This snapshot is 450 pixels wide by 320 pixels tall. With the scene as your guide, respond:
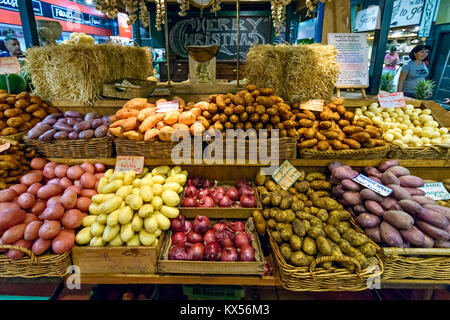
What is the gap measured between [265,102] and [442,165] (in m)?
1.72

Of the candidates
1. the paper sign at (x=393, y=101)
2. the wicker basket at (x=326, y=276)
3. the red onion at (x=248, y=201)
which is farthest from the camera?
the paper sign at (x=393, y=101)

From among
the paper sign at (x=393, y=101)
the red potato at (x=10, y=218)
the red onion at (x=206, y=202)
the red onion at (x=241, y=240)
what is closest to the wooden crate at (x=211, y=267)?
the red onion at (x=241, y=240)

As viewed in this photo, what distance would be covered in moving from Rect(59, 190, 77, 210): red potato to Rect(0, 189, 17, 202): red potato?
38 centimetres

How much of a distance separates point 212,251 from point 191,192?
0.62 metres

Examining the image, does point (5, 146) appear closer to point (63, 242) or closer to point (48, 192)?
point (48, 192)

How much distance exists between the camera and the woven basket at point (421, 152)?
7.21ft

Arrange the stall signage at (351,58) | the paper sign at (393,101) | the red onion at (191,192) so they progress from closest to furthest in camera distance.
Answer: the red onion at (191,192) < the paper sign at (393,101) < the stall signage at (351,58)

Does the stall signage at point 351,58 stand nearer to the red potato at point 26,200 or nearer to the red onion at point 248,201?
the red onion at point 248,201

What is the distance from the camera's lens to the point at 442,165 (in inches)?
89.2

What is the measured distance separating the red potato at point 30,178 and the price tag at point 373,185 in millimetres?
2567

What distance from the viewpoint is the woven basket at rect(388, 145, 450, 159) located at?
2.20m

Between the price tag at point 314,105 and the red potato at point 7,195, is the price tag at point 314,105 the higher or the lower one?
the higher one
